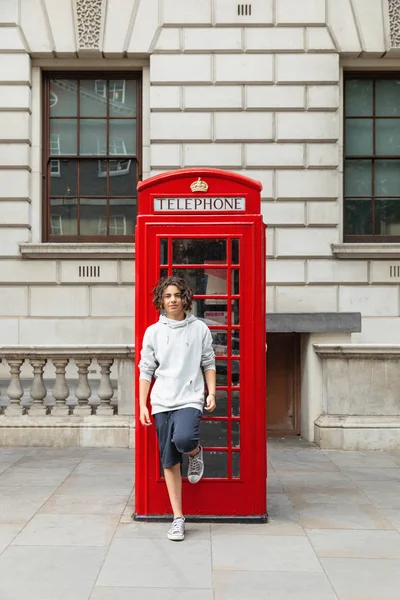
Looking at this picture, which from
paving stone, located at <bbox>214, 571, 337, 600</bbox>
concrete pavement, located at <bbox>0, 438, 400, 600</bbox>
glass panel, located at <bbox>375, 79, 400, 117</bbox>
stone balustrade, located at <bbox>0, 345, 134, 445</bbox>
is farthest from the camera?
glass panel, located at <bbox>375, 79, 400, 117</bbox>

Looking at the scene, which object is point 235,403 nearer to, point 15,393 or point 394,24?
point 15,393

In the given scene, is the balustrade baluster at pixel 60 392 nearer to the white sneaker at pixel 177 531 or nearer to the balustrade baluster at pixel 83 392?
the balustrade baluster at pixel 83 392

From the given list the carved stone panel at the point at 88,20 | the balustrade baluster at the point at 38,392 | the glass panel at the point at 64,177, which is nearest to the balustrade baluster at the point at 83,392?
the balustrade baluster at the point at 38,392

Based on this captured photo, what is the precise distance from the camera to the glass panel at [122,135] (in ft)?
40.2

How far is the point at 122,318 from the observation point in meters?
11.7

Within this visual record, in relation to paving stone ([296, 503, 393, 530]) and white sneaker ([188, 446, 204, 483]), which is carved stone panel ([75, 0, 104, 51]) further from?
paving stone ([296, 503, 393, 530])

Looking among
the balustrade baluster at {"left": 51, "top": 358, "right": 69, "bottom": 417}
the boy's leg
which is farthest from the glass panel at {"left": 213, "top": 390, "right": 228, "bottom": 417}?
the balustrade baluster at {"left": 51, "top": 358, "right": 69, "bottom": 417}

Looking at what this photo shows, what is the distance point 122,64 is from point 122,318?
4.24m

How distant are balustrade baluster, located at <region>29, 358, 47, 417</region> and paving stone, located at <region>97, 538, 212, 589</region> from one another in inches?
148

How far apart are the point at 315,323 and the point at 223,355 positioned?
3501mm

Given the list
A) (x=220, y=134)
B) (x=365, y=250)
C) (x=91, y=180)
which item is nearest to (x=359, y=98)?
(x=220, y=134)

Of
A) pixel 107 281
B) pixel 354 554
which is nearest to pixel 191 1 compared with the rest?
pixel 107 281

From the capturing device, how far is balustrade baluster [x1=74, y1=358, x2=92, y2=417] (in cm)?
848

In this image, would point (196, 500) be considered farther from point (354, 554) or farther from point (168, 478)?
point (354, 554)
